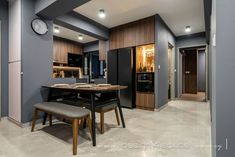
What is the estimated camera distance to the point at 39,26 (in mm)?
2863

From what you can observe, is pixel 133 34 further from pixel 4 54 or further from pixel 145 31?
pixel 4 54

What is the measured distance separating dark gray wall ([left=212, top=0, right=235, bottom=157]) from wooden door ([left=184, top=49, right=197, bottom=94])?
7958 millimetres

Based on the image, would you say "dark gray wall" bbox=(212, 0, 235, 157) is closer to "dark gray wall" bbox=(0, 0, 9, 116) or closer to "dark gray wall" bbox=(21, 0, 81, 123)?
"dark gray wall" bbox=(21, 0, 81, 123)

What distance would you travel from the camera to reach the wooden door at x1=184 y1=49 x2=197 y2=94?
7977 mm

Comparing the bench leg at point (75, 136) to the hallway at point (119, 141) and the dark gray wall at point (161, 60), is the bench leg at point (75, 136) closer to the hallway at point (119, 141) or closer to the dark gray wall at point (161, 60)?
the hallway at point (119, 141)

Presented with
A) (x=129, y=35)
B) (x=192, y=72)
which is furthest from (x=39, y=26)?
(x=192, y=72)

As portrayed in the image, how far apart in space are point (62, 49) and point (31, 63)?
364cm

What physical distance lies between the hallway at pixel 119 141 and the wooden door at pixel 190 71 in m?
5.74

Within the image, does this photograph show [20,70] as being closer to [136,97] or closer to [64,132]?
[64,132]

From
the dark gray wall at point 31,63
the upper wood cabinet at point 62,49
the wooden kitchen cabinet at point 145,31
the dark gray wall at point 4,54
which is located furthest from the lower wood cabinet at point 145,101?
the upper wood cabinet at point 62,49

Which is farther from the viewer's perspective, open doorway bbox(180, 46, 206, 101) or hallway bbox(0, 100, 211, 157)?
open doorway bbox(180, 46, 206, 101)

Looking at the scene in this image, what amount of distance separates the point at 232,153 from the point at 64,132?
92.5 inches

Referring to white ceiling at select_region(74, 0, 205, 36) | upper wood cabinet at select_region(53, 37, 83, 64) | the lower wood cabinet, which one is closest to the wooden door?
white ceiling at select_region(74, 0, 205, 36)

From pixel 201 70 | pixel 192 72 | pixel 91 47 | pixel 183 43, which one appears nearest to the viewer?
pixel 183 43
